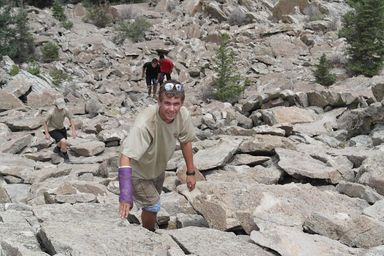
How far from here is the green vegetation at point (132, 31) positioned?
78.5ft

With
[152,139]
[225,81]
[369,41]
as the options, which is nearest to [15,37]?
[225,81]

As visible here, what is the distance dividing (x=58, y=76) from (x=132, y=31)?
7024 millimetres

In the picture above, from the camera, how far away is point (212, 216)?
485cm

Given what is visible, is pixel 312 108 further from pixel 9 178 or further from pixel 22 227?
pixel 22 227

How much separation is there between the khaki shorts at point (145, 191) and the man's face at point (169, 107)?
77 centimetres

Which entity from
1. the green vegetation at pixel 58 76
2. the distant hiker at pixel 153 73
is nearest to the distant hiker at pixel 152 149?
the distant hiker at pixel 153 73

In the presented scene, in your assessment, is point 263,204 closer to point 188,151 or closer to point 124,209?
point 188,151

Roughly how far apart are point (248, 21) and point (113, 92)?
408 inches

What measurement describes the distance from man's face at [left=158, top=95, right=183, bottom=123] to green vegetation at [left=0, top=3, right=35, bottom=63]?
17526 millimetres

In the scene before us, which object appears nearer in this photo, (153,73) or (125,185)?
(125,185)

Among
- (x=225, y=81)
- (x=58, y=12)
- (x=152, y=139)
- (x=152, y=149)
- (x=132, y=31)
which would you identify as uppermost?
(x=152, y=139)

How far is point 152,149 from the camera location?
13.4 ft

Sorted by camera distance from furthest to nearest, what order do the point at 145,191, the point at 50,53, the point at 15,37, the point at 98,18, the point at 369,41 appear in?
the point at 98,18
the point at 15,37
the point at 50,53
the point at 369,41
the point at 145,191

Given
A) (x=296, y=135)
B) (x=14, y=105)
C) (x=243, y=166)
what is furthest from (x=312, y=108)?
(x=14, y=105)
